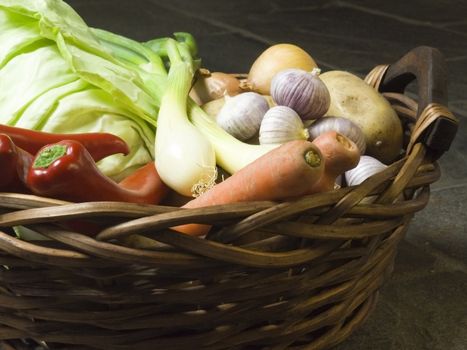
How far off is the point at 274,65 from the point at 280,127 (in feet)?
0.73

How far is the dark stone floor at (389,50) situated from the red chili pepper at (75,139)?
1.14 feet

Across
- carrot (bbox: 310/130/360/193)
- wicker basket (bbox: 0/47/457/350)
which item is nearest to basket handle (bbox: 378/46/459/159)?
wicker basket (bbox: 0/47/457/350)

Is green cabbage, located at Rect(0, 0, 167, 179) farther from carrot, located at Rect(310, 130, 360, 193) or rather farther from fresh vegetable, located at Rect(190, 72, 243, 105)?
carrot, located at Rect(310, 130, 360, 193)

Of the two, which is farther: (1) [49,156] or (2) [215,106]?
(2) [215,106]

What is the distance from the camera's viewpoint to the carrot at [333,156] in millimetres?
729

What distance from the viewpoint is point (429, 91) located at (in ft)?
2.84

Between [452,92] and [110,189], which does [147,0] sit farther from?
[110,189]

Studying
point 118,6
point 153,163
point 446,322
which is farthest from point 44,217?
point 118,6

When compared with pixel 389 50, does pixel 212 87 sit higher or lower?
higher

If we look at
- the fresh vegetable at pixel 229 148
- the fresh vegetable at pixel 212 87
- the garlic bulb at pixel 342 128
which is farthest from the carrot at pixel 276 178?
the fresh vegetable at pixel 212 87

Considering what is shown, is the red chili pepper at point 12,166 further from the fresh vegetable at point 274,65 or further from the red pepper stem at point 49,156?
the fresh vegetable at point 274,65

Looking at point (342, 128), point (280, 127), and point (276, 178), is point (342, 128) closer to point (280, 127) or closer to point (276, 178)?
point (280, 127)

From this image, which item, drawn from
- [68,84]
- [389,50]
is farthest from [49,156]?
[389,50]

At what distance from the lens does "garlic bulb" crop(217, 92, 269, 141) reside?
903 millimetres
